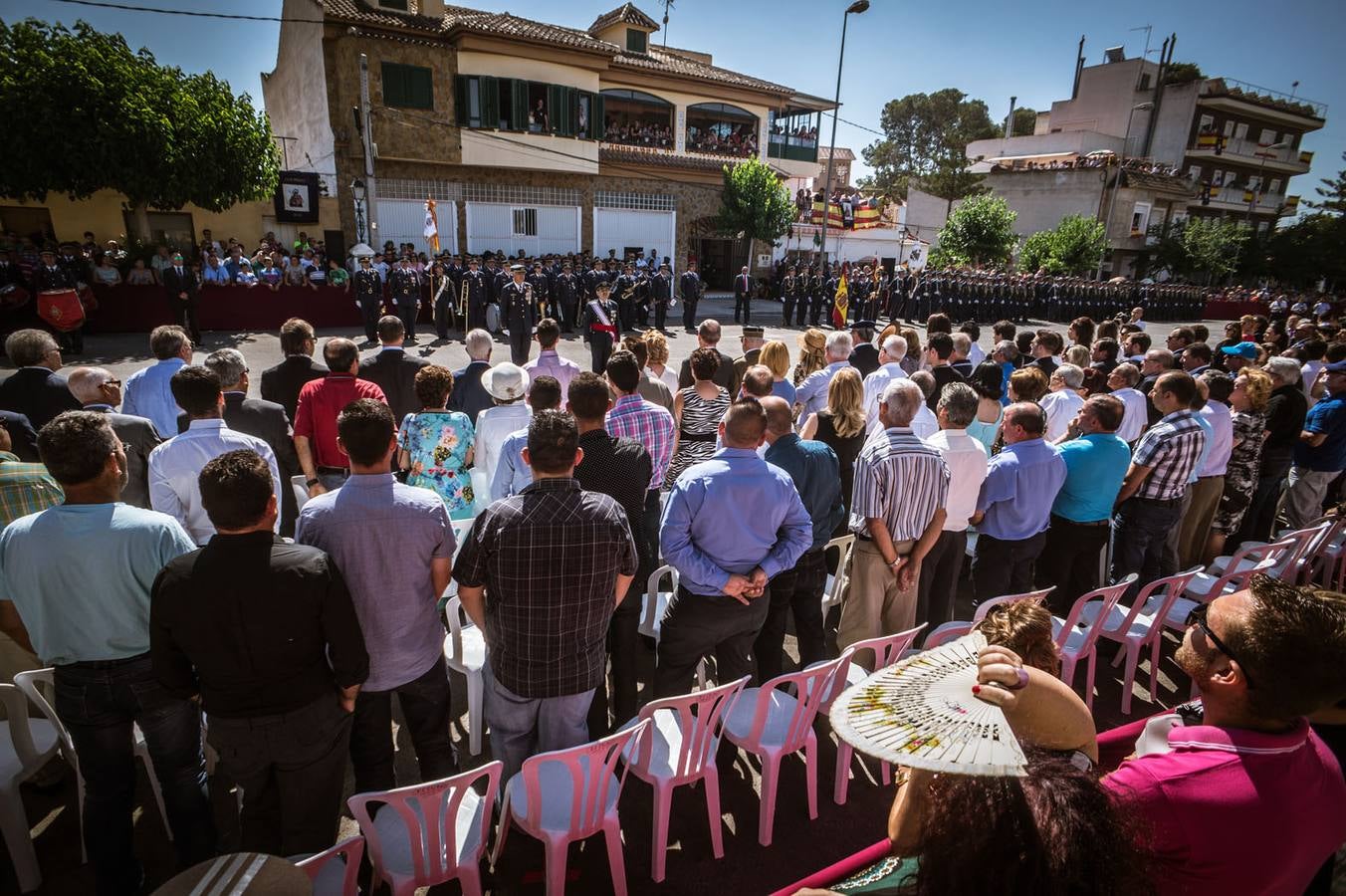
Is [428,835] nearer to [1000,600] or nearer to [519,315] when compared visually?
[1000,600]

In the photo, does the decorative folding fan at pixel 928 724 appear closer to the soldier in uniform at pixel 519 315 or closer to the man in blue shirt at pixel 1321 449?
the man in blue shirt at pixel 1321 449

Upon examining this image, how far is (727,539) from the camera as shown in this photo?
9.75ft

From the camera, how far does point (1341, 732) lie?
2.12 m

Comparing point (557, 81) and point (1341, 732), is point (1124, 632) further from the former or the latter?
point (557, 81)

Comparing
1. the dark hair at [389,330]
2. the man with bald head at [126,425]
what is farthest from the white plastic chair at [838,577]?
the man with bald head at [126,425]

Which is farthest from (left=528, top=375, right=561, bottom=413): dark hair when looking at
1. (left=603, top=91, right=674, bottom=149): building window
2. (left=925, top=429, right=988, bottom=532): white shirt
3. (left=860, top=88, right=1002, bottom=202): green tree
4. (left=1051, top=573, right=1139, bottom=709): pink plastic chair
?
(left=860, top=88, right=1002, bottom=202): green tree

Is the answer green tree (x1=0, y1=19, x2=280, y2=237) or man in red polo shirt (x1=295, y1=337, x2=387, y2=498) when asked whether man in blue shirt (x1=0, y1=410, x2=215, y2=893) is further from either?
green tree (x1=0, y1=19, x2=280, y2=237)

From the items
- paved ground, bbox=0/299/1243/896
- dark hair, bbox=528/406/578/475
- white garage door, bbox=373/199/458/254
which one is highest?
white garage door, bbox=373/199/458/254

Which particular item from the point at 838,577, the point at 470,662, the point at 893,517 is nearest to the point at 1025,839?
the point at 893,517

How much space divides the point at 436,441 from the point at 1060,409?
16.1 feet

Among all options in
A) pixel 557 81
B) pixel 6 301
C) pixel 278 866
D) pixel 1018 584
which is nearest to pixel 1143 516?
pixel 1018 584

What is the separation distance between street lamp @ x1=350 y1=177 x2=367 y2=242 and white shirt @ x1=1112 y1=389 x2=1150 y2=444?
2064 cm

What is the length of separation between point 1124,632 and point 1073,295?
27.5 meters

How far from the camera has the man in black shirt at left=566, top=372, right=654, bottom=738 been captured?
3.26 meters
